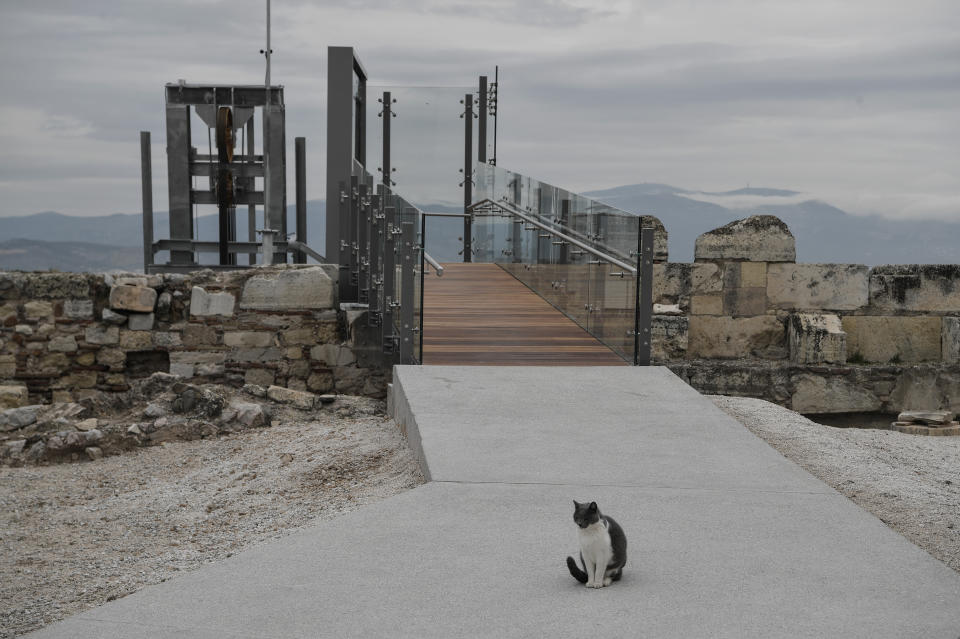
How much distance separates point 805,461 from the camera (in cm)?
600

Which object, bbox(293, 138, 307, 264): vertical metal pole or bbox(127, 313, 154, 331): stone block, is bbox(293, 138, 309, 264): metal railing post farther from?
bbox(127, 313, 154, 331): stone block

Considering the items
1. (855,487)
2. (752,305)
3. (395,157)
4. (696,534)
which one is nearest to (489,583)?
(696,534)

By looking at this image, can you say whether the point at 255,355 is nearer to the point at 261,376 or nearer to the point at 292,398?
the point at 261,376

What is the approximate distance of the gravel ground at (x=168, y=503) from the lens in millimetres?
4512

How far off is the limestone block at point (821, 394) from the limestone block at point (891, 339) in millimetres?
523

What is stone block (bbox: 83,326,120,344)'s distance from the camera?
10234 mm

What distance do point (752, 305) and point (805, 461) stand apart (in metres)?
5.58

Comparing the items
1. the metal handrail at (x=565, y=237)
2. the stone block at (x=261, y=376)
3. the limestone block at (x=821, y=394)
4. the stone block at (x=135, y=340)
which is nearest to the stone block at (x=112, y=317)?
the stone block at (x=135, y=340)

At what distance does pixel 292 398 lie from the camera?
8711 mm

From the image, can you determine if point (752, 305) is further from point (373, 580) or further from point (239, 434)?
point (373, 580)

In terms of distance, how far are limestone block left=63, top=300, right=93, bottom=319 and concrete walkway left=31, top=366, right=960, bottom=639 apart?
19.6 feet

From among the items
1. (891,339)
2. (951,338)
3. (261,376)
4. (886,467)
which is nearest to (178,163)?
(261,376)

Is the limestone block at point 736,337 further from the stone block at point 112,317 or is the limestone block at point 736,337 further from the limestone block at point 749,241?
the stone block at point 112,317

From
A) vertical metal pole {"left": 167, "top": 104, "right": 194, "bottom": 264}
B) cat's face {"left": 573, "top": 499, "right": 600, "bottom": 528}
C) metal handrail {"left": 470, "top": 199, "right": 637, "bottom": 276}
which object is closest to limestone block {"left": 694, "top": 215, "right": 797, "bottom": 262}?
metal handrail {"left": 470, "top": 199, "right": 637, "bottom": 276}
